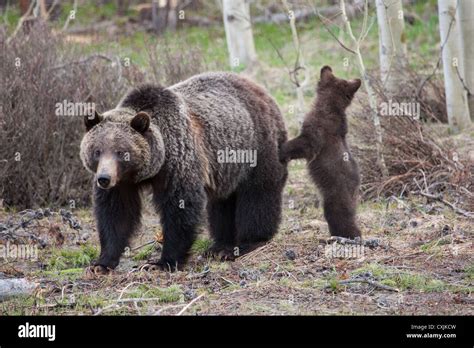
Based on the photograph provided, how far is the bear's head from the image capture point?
8016 millimetres

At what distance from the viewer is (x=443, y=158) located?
34.8 ft

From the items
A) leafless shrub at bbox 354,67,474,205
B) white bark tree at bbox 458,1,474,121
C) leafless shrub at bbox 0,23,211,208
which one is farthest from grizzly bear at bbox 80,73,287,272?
white bark tree at bbox 458,1,474,121

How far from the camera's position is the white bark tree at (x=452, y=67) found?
41.1 feet

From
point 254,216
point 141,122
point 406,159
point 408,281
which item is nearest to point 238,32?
point 406,159

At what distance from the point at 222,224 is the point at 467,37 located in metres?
5.37

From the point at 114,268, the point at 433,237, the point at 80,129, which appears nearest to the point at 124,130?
the point at 114,268

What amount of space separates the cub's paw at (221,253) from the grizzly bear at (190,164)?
12 millimetres

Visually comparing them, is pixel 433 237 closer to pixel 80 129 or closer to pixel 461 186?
pixel 461 186

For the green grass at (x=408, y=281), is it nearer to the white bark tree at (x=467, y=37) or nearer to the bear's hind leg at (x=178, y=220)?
the bear's hind leg at (x=178, y=220)

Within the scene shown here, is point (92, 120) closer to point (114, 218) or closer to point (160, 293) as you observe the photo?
point (114, 218)

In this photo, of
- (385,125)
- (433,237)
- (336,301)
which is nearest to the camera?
(336,301)

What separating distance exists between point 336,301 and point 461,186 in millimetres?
3390

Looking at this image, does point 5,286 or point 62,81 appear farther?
point 62,81

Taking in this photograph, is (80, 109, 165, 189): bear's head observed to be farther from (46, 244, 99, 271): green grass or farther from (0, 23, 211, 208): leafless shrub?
(0, 23, 211, 208): leafless shrub
